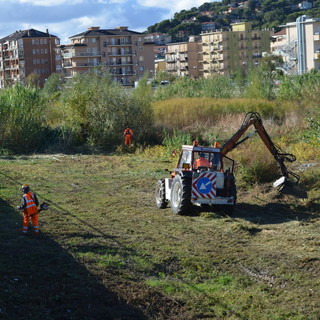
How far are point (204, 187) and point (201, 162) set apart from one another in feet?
3.85

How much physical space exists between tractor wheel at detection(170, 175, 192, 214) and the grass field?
29 centimetres

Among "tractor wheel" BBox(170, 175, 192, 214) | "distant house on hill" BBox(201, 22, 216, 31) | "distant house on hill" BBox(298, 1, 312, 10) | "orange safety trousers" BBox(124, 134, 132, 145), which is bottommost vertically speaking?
"tractor wheel" BBox(170, 175, 192, 214)

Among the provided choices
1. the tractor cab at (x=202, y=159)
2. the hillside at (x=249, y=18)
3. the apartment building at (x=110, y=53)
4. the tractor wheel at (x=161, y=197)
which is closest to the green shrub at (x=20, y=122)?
the tractor wheel at (x=161, y=197)

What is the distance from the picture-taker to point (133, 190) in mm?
22359

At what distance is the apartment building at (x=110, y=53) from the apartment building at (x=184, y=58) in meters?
18.3

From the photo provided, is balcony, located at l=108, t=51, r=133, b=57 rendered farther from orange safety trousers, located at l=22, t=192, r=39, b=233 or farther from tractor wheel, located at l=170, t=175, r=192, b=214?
orange safety trousers, located at l=22, t=192, r=39, b=233

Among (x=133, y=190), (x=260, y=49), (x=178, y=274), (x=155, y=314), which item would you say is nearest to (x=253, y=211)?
(x=133, y=190)

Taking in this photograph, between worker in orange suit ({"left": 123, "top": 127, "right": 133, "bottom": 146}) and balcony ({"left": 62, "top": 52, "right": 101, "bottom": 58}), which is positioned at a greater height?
balcony ({"left": 62, "top": 52, "right": 101, "bottom": 58})

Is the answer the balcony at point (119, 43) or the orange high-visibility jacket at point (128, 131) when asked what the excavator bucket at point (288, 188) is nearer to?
the orange high-visibility jacket at point (128, 131)

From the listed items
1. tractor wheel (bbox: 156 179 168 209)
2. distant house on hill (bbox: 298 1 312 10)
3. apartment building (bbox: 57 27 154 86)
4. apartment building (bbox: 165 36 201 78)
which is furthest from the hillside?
tractor wheel (bbox: 156 179 168 209)

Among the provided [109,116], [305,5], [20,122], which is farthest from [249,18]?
[20,122]

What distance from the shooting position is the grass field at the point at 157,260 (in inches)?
404

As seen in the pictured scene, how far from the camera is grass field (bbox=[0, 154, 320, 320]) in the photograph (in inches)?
404

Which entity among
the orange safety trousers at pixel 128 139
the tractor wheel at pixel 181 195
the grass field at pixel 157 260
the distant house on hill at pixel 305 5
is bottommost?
the grass field at pixel 157 260
